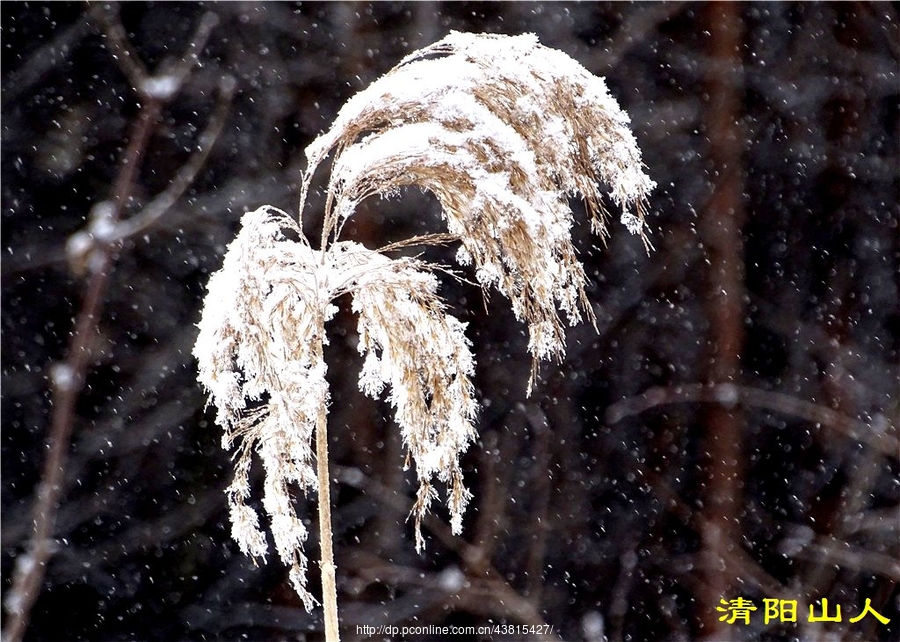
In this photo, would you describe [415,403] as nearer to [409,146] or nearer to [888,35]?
[409,146]

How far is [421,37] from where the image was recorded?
3.05 meters

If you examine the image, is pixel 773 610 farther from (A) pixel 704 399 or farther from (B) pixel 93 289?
(B) pixel 93 289

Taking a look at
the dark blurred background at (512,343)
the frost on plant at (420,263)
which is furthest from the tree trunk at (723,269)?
the frost on plant at (420,263)

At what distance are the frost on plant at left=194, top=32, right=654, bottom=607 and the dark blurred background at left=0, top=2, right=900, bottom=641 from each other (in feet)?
6.65

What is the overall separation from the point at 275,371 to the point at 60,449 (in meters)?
2.35

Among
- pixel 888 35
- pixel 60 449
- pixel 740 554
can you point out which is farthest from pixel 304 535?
pixel 888 35

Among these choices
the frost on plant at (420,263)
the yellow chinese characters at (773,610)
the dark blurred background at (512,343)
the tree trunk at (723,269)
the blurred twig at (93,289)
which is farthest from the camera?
the tree trunk at (723,269)

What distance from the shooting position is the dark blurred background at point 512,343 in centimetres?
294

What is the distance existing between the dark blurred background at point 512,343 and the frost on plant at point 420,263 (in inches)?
79.8

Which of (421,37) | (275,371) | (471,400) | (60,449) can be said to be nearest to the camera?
(275,371)

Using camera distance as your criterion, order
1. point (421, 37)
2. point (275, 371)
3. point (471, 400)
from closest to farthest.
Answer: point (275, 371) → point (471, 400) → point (421, 37)

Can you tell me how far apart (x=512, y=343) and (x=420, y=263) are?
2193 millimetres

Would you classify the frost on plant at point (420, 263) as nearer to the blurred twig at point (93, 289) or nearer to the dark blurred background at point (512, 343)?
the dark blurred background at point (512, 343)

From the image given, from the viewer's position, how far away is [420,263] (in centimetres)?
90
